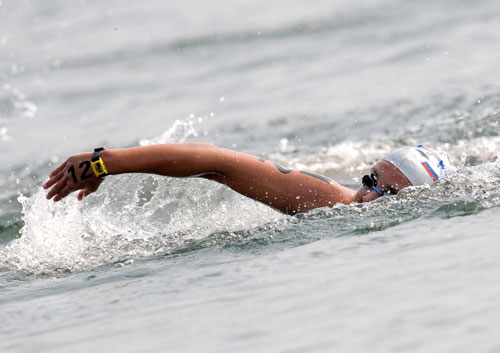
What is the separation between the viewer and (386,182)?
285 inches

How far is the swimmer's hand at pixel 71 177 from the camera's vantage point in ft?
20.8

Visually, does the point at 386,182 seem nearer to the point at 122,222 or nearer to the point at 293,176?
the point at 293,176

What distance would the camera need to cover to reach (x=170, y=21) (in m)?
20.6

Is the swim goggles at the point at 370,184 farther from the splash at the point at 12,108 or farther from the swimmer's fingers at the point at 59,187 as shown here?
the splash at the point at 12,108

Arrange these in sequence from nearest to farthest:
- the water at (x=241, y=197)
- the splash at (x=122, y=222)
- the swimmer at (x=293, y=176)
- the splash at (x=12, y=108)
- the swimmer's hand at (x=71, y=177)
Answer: the water at (x=241, y=197)
the swimmer's hand at (x=71, y=177)
the swimmer at (x=293, y=176)
the splash at (x=122, y=222)
the splash at (x=12, y=108)

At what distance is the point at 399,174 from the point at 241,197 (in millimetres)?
1992

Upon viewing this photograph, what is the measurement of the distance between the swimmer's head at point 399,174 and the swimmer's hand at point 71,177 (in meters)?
2.27

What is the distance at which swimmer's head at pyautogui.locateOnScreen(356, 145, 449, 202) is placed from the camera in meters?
7.20

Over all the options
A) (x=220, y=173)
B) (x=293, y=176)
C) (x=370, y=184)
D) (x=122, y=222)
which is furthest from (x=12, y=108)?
(x=370, y=184)

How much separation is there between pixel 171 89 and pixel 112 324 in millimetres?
11346

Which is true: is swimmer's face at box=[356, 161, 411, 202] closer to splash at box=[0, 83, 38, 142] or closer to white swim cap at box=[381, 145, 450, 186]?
white swim cap at box=[381, 145, 450, 186]

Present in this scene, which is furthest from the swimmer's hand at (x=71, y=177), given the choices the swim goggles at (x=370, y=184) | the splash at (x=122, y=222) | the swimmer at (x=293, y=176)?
the swim goggles at (x=370, y=184)

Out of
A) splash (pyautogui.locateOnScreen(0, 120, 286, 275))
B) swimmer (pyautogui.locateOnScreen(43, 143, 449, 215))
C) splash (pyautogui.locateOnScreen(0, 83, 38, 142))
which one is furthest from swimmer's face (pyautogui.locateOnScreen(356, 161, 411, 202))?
splash (pyautogui.locateOnScreen(0, 83, 38, 142))

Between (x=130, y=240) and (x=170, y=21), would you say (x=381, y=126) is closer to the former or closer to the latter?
(x=130, y=240)
